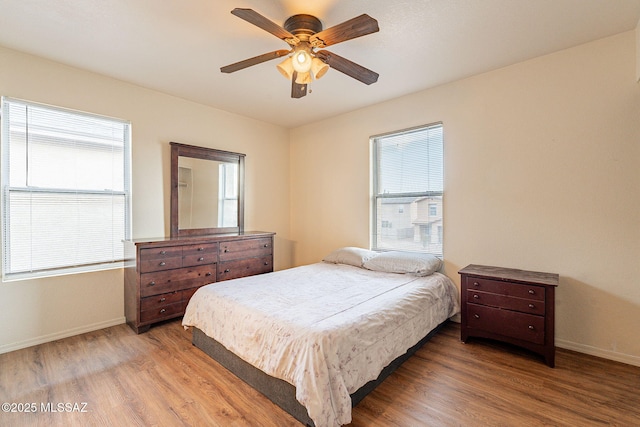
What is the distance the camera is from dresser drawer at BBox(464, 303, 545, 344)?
237cm

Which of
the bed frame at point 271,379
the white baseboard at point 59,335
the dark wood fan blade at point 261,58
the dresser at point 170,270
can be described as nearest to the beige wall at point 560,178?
the bed frame at point 271,379

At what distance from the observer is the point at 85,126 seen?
3053 millimetres

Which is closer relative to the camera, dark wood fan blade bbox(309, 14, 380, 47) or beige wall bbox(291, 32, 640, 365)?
dark wood fan blade bbox(309, 14, 380, 47)

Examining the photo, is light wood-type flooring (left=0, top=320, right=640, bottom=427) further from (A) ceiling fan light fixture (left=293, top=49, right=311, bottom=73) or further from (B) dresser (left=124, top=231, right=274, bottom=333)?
(A) ceiling fan light fixture (left=293, top=49, right=311, bottom=73)

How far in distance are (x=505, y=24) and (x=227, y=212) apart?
12.2 ft

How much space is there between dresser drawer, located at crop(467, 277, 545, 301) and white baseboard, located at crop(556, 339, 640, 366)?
71 cm

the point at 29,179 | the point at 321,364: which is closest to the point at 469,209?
the point at 321,364

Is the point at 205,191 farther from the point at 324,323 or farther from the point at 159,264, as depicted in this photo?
the point at 324,323

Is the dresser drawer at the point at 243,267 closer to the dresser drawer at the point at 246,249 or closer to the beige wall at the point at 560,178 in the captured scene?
the dresser drawer at the point at 246,249

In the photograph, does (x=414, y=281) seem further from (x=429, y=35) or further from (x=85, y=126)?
(x=85, y=126)

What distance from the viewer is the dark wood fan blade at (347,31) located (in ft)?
5.49

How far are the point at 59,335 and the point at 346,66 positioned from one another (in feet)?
12.2

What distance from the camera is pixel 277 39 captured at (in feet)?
7.95

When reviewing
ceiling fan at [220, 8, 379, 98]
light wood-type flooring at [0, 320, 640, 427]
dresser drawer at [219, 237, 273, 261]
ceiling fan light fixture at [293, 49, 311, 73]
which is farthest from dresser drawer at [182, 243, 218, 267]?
ceiling fan light fixture at [293, 49, 311, 73]
